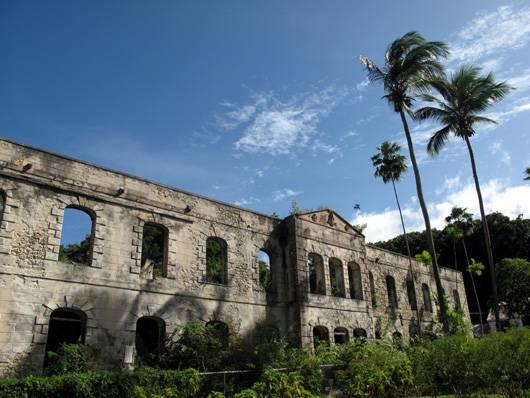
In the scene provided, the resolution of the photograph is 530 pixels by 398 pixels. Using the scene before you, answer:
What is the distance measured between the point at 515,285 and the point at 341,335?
19.7m

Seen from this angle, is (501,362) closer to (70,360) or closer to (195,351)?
(195,351)

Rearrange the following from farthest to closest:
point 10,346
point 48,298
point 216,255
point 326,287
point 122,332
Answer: point 216,255, point 326,287, point 122,332, point 48,298, point 10,346

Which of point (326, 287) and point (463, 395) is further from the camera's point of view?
point (326, 287)

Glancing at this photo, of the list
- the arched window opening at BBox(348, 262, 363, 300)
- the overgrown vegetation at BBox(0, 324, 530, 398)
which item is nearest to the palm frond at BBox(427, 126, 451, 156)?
the arched window opening at BBox(348, 262, 363, 300)

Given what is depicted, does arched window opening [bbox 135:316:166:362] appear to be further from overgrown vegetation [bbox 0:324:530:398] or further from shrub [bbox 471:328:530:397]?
shrub [bbox 471:328:530:397]

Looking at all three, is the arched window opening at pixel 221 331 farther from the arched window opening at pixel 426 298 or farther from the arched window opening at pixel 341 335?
the arched window opening at pixel 426 298

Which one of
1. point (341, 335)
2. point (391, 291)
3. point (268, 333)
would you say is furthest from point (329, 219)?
point (391, 291)

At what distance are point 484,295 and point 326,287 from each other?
27.0 metres

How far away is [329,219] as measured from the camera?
2059 centimetres

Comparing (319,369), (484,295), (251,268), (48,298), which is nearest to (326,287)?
(251,268)

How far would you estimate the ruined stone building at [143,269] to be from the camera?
12.0 meters

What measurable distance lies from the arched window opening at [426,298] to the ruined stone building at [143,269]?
5.72m

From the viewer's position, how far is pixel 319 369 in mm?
A: 13781

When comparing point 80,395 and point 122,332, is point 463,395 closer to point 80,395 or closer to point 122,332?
point 80,395
